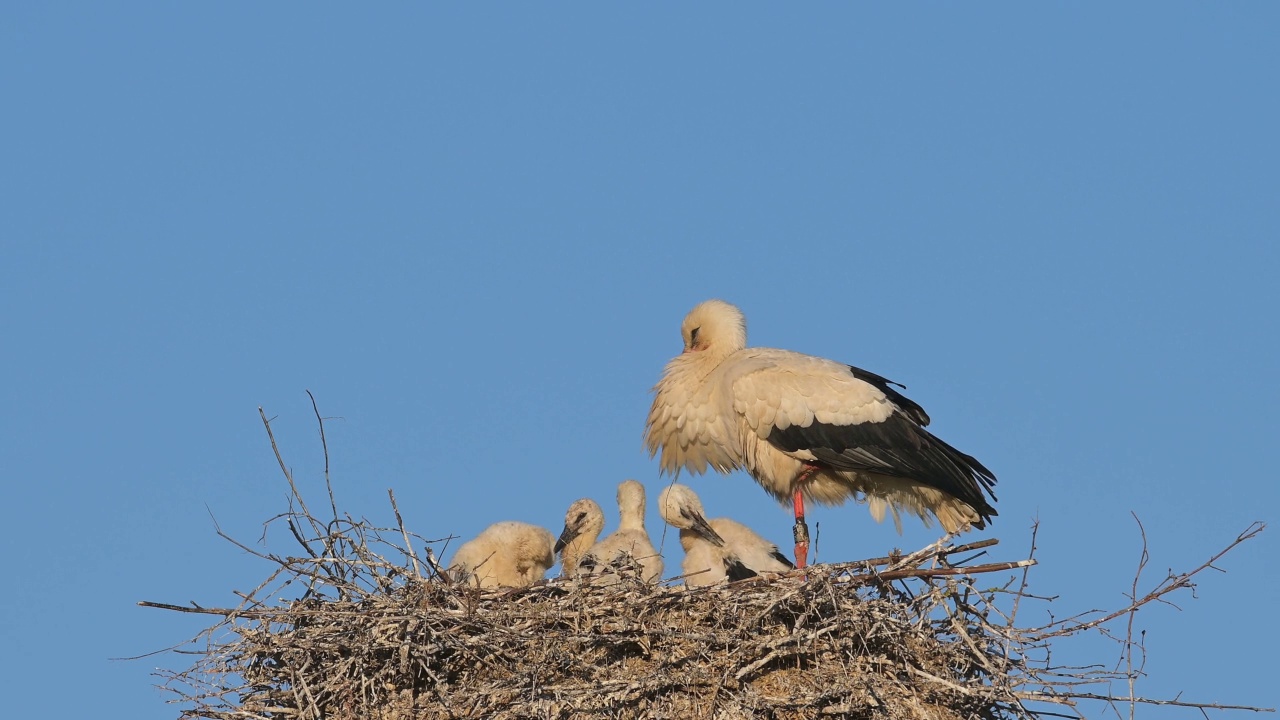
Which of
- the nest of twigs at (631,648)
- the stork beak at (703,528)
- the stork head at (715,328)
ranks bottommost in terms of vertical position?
the nest of twigs at (631,648)

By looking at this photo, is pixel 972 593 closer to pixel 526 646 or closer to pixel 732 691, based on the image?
pixel 732 691

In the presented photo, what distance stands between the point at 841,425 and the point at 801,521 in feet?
1.83

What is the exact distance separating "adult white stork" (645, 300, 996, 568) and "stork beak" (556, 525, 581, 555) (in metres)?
0.98

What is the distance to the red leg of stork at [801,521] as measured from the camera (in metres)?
9.66

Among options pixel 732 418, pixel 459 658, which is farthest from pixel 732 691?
pixel 732 418

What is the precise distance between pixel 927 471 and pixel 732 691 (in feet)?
8.95

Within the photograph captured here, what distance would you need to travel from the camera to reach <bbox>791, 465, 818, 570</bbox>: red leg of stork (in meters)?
9.66

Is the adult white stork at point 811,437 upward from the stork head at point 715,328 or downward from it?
downward

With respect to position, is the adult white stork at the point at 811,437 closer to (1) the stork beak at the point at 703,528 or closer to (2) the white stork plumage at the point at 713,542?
(2) the white stork plumage at the point at 713,542

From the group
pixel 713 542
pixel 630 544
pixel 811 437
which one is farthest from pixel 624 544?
pixel 811 437

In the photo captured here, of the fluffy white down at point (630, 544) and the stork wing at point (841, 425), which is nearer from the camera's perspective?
the fluffy white down at point (630, 544)

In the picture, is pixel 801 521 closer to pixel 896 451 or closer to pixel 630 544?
pixel 896 451

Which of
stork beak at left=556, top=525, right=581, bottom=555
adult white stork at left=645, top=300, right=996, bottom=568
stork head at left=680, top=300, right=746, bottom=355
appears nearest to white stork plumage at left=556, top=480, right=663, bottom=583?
stork beak at left=556, top=525, right=581, bottom=555

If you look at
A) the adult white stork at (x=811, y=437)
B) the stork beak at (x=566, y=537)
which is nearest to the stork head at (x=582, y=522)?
the stork beak at (x=566, y=537)
